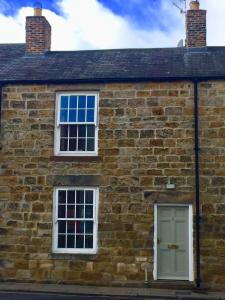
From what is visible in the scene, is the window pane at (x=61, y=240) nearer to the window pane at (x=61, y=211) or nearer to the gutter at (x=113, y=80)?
the window pane at (x=61, y=211)

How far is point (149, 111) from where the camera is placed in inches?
532

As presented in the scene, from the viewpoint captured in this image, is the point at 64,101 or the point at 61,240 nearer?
the point at 61,240

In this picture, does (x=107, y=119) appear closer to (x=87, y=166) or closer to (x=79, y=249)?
(x=87, y=166)

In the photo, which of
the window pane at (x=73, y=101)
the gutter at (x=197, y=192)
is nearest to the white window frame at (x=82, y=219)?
the window pane at (x=73, y=101)

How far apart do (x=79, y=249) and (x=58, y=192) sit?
1748 millimetres

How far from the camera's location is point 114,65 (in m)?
14.8

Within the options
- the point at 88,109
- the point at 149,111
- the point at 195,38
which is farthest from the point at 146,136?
the point at 195,38

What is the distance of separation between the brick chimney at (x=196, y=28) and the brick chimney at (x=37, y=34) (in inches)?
193

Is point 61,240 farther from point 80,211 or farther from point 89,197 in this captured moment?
point 89,197

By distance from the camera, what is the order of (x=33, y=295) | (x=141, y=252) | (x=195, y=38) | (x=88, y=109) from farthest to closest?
(x=195, y=38)
(x=88, y=109)
(x=141, y=252)
(x=33, y=295)

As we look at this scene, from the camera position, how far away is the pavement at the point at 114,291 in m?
11.6

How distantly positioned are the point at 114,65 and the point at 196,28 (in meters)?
3.17

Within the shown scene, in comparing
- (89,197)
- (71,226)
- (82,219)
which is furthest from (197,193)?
(71,226)

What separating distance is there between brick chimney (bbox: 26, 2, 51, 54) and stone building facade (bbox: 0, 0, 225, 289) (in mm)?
2610
